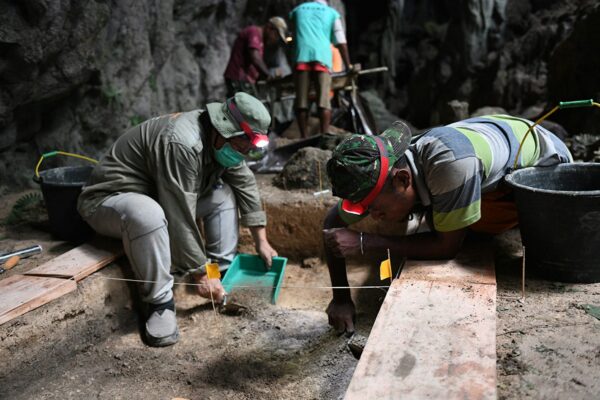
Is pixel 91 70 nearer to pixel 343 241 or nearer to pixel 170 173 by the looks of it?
pixel 170 173

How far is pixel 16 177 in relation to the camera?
487 centimetres

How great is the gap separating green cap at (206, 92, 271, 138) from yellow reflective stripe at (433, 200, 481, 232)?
122 cm

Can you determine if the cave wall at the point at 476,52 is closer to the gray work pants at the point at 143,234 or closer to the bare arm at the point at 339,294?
the bare arm at the point at 339,294

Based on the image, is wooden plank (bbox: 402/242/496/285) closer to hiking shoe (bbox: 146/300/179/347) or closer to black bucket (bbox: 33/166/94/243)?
hiking shoe (bbox: 146/300/179/347)

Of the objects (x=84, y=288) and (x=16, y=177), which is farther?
(x=16, y=177)

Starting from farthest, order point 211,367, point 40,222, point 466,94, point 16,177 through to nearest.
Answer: point 466,94, point 16,177, point 40,222, point 211,367

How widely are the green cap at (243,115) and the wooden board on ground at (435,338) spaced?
1196 millimetres

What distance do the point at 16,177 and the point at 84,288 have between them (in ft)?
9.07

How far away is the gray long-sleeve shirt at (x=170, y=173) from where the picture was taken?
2.78 m

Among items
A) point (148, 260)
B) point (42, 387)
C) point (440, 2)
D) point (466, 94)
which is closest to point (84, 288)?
point (148, 260)

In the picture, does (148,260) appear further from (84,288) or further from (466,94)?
(466,94)

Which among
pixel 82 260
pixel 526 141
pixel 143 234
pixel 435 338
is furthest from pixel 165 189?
pixel 526 141

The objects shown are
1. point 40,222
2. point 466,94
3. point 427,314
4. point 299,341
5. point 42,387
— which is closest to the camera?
A: point 427,314

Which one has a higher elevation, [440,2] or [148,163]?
[440,2]
